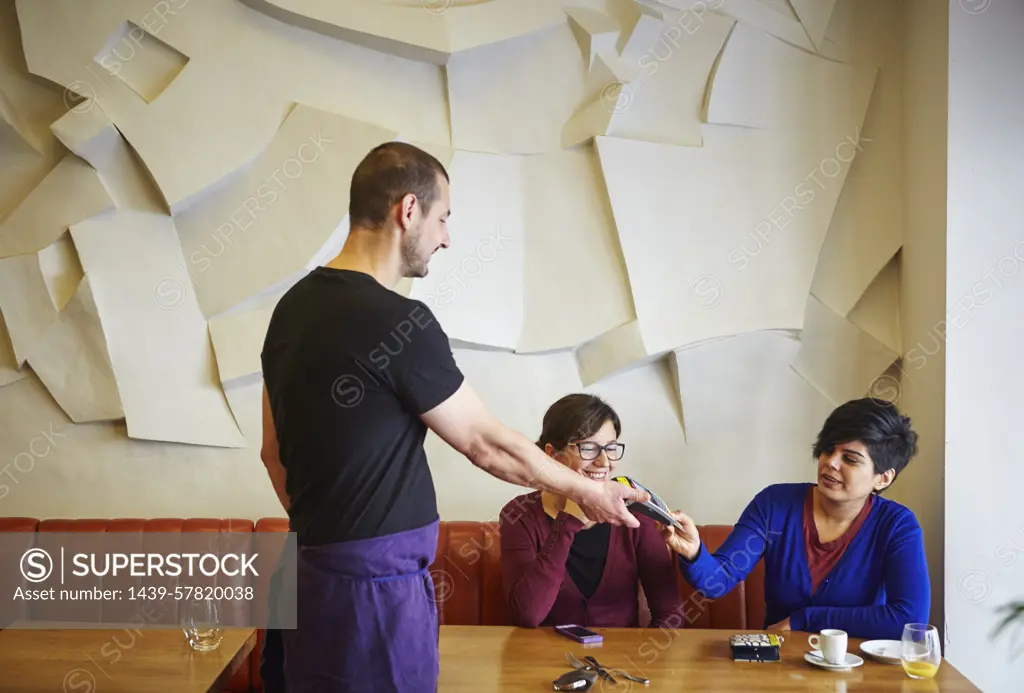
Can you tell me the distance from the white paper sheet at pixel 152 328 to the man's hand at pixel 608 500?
1610mm

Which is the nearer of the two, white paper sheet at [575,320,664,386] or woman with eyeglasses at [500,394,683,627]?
woman with eyeglasses at [500,394,683,627]

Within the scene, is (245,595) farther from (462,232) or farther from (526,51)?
(526,51)

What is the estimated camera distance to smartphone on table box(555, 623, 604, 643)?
7.17 ft

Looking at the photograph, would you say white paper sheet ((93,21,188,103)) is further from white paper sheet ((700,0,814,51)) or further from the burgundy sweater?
the burgundy sweater

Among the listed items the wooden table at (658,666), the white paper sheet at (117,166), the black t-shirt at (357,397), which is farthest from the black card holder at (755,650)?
the white paper sheet at (117,166)

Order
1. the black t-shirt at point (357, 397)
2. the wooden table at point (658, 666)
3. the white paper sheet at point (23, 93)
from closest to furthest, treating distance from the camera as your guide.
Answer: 1. the black t-shirt at point (357, 397)
2. the wooden table at point (658, 666)
3. the white paper sheet at point (23, 93)

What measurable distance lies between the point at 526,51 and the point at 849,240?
1.26 metres

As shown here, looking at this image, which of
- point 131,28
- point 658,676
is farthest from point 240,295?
point 658,676

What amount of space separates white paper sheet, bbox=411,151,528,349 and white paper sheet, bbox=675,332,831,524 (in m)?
0.67

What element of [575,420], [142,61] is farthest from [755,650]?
[142,61]

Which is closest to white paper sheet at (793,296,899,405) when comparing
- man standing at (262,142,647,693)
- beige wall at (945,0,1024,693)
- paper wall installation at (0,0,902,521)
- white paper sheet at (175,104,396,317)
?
paper wall installation at (0,0,902,521)

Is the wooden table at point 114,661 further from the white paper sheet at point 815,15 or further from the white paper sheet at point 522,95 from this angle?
the white paper sheet at point 815,15

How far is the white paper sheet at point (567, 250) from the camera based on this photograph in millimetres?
3180

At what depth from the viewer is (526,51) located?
3.16m
